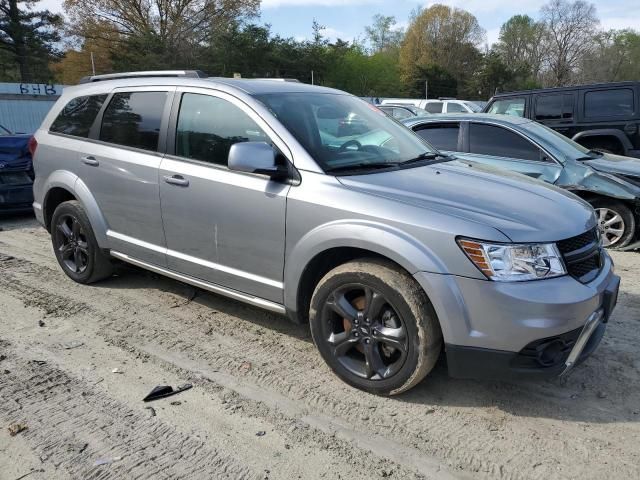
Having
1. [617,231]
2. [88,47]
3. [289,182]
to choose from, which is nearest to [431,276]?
[289,182]

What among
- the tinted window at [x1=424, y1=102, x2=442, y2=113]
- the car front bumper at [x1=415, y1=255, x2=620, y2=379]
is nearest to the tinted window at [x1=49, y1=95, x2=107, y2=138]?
the car front bumper at [x1=415, y1=255, x2=620, y2=379]

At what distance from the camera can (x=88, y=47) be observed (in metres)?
47.2

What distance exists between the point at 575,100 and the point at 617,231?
406cm

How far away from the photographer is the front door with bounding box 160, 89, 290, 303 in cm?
347

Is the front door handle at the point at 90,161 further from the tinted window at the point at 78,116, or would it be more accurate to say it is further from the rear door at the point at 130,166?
the tinted window at the point at 78,116

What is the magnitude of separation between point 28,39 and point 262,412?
41511mm

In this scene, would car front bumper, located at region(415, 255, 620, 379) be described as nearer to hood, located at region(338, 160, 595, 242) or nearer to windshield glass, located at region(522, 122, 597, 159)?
hood, located at region(338, 160, 595, 242)

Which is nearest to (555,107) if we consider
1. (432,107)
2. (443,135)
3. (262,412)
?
(443,135)

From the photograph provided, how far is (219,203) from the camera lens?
3.65 metres

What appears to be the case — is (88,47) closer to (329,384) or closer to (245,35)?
(245,35)

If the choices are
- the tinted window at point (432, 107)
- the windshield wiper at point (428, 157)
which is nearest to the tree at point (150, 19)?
the tinted window at point (432, 107)

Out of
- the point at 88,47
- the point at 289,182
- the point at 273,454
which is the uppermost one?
the point at 88,47

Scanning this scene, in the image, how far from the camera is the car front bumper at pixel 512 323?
2689mm

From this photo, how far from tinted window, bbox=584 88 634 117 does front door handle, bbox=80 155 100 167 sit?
815 cm
